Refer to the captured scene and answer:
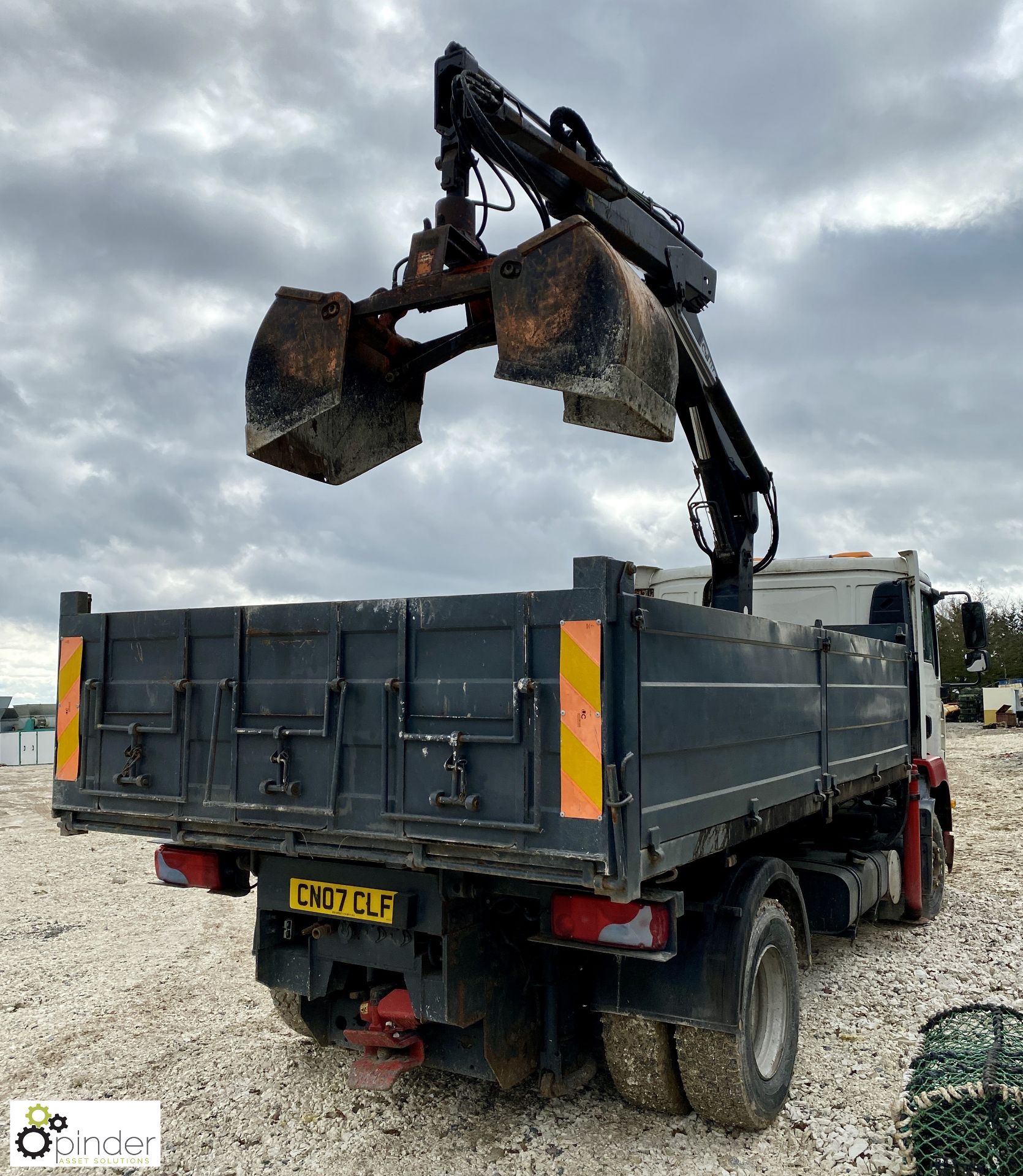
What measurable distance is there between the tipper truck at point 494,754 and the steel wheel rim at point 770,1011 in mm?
14

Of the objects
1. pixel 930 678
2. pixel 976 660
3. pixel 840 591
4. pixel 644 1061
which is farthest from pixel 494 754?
pixel 976 660

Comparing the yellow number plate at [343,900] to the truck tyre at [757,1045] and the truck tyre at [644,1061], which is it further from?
the truck tyre at [757,1045]

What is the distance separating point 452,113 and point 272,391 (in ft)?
5.26

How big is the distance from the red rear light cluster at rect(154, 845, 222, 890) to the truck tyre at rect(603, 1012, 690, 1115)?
1.81 m

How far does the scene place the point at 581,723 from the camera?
2.92 meters

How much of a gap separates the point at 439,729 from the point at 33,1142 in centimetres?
257

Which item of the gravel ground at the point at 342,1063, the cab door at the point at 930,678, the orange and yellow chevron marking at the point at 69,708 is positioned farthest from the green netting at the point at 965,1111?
the orange and yellow chevron marking at the point at 69,708

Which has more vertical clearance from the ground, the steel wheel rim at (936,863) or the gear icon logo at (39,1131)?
the steel wheel rim at (936,863)

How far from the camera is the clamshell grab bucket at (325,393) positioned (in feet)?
15.0

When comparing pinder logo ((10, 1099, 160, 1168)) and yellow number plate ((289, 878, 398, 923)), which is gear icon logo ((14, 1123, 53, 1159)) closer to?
pinder logo ((10, 1099, 160, 1168))

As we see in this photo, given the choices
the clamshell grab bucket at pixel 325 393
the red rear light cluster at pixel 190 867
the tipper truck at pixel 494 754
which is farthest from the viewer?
the clamshell grab bucket at pixel 325 393

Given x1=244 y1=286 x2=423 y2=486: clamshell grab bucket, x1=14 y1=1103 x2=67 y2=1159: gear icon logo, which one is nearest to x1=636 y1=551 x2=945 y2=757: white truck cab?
x1=244 y1=286 x2=423 y2=486: clamshell grab bucket

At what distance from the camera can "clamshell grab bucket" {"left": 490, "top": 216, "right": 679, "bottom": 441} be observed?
154 inches

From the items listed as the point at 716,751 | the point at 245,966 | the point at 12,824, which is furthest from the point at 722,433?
the point at 12,824
